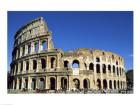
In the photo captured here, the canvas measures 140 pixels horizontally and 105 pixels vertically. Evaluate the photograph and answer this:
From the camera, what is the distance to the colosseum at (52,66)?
25266mm

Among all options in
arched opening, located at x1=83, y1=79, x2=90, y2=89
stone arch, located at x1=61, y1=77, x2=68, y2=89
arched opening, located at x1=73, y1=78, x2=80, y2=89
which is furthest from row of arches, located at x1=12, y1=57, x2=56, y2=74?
arched opening, located at x1=83, y1=79, x2=90, y2=89

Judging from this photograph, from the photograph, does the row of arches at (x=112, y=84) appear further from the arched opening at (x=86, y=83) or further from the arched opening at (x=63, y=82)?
the arched opening at (x=63, y=82)

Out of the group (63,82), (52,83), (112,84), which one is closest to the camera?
(63,82)

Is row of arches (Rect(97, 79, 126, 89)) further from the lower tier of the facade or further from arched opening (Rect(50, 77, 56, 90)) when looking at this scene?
arched opening (Rect(50, 77, 56, 90))

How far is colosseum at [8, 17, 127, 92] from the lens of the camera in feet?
82.9

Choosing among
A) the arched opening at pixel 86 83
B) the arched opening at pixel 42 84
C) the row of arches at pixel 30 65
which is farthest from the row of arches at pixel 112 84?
the arched opening at pixel 42 84

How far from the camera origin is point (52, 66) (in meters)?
26.3

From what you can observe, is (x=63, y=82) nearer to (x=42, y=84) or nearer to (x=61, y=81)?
(x=61, y=81)

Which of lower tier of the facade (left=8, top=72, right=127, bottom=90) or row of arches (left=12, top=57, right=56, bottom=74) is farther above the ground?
row of arches (left=12, top=57, right=56, bottom=74)

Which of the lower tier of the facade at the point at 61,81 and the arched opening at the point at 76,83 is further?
the arched opening at the point at 76,83

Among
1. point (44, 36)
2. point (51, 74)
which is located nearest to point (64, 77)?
point (51, 74)

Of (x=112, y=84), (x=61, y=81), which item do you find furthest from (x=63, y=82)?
(x=112, y=84)
